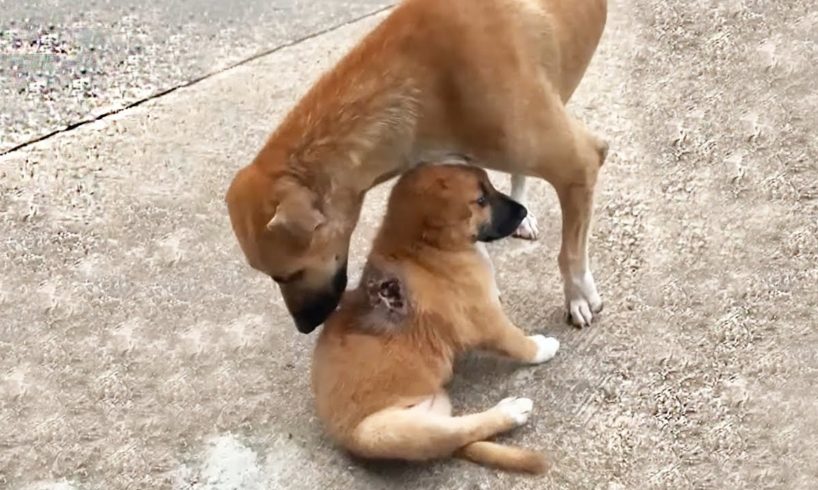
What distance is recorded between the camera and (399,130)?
1.77m

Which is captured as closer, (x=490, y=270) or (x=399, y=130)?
(x=399, y=130)

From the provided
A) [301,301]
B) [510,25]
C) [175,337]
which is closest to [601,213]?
[510,25]

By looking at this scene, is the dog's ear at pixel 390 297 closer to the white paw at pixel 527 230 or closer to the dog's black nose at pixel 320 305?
the dog's black nose at pixel 320 305

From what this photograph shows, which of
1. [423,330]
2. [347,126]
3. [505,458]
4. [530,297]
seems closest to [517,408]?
[505,458]

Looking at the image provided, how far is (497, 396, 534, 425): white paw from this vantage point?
187 centimetres

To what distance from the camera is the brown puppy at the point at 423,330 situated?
1.79 metres

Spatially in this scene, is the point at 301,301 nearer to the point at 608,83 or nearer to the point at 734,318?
the point at 734,318

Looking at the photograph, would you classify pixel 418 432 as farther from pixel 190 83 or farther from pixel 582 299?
pixel 190 83

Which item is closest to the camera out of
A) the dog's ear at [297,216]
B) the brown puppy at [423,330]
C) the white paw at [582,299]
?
the dog's ear at [297,216]

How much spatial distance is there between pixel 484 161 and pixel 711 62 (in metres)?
1.01

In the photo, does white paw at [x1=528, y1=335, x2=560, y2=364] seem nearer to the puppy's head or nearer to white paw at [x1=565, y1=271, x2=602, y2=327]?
white paw at [x1=565, y1=271, x2=602, y2=327]

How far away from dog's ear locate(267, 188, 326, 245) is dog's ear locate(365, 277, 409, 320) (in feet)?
0.70

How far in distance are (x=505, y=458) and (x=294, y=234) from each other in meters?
0.55

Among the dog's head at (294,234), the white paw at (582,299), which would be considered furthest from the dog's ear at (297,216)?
the white paw at (582,299)
